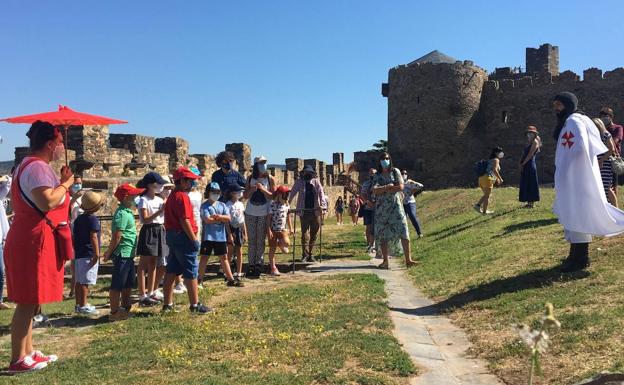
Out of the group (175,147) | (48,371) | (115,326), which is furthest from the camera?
(175,147)

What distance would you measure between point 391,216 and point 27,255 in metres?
6.36

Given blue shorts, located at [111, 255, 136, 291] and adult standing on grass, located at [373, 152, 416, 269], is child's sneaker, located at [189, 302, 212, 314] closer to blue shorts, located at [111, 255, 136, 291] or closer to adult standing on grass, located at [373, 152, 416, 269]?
blue shorts, located at [111, 255, 136, 291]

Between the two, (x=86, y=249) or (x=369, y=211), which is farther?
(x=369, y=211)

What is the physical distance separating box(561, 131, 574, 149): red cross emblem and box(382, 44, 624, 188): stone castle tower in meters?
29.0

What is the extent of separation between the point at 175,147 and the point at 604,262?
1122 cm

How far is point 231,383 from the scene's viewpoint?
4395mm

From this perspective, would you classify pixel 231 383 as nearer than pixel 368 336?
Yes

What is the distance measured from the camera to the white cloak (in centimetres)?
669

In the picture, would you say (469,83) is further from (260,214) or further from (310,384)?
(310,384)

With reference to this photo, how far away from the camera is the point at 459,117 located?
118 feet

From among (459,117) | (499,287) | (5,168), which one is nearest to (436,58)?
(459,117)

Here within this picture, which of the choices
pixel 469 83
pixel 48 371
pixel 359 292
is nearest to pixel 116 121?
pixel 359 292

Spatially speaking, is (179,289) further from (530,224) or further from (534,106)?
(534,106)

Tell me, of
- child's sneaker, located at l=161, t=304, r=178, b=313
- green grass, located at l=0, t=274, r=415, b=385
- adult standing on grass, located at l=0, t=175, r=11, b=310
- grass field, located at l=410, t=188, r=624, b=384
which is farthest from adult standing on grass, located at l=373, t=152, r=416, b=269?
adult standing on grass, located at l=0, t=175, r=11, b=310
